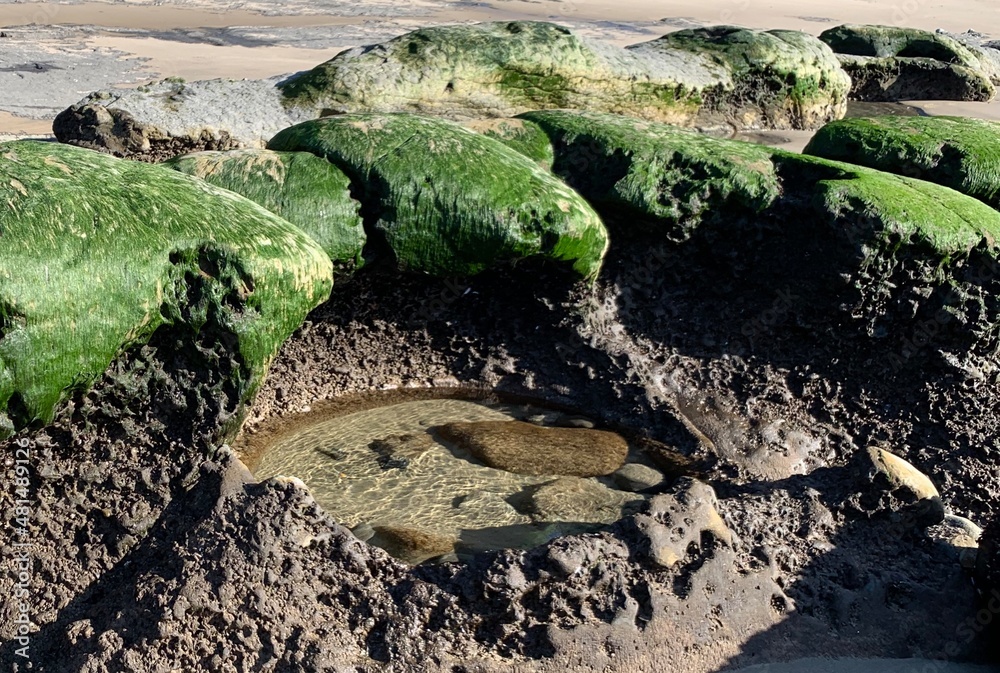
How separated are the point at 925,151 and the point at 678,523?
4776mm

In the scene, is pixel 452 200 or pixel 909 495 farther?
pixel 452 200

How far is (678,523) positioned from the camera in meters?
5.42

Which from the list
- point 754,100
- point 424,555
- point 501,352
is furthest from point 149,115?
point 754,100

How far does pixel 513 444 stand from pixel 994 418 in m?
3.44

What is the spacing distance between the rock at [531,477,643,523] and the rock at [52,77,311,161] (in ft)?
15.1

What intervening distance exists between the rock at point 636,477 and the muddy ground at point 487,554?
47 centimetres

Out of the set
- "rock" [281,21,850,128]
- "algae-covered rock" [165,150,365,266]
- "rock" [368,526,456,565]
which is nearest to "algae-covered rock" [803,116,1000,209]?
"rock" [281,21,850,128]

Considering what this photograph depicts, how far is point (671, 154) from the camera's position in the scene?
791 cm

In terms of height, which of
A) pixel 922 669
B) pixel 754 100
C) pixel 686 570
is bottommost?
pixel 922 669

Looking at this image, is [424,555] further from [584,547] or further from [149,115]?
[149,115]

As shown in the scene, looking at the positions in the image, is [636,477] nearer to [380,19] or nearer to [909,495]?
[909,495]

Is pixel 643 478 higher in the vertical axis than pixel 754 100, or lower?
lower

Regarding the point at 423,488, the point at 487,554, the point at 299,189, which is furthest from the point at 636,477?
the point at 299,189

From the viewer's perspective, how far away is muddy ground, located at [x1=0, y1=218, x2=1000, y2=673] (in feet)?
16.4
